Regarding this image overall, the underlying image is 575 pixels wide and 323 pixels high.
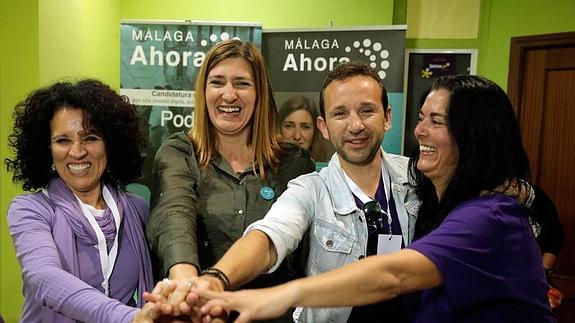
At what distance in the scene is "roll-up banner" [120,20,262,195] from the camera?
3.63 metres

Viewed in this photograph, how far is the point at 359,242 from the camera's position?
1.54 meters

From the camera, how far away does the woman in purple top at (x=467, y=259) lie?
1.09 m

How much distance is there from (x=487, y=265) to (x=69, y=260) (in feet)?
3.99

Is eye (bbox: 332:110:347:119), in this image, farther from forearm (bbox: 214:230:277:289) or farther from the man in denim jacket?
forearm (bbox: 214:230:277:289)

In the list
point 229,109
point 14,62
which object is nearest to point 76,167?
point 229,109

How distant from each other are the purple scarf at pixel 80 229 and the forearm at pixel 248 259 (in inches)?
19.8

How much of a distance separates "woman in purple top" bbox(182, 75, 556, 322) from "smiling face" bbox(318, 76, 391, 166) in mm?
384

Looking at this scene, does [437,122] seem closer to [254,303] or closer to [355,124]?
[355,124]

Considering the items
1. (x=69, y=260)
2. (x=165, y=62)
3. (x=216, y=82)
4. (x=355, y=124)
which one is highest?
(x=165, y=62)

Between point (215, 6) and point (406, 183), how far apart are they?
9.49ft

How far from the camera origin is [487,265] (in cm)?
110

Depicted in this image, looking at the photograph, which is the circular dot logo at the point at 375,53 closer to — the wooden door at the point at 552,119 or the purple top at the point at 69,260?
the wooden door at the point at 552,119

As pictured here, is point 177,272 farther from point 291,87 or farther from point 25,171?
point 291,87

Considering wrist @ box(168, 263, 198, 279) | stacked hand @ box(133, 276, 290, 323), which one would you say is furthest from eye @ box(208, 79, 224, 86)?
stacked hand @ box(133, 276, 290, 323)
